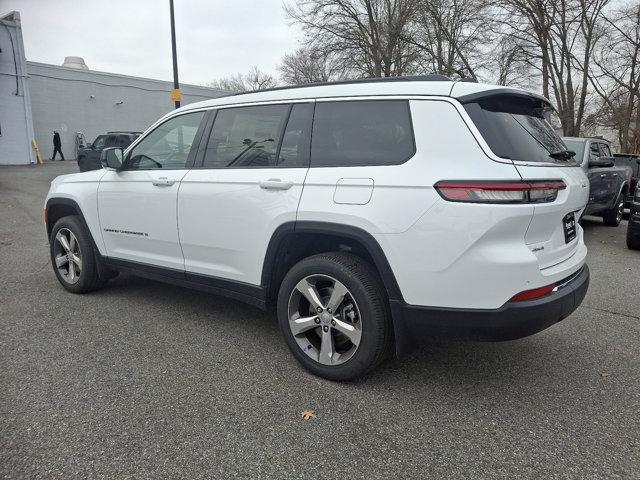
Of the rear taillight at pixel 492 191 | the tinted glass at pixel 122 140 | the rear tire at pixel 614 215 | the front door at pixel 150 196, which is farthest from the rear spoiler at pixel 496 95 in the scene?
the tinted glass at pixel 122 140

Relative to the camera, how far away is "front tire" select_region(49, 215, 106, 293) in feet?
15.6

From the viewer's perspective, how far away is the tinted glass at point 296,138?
3.29 metres

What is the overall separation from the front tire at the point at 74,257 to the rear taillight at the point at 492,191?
3.55 m

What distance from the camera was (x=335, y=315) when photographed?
311 cm

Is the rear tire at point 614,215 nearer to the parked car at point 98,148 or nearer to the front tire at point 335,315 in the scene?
the front tire at point 335,315

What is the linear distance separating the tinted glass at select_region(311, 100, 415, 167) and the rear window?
0.39 meters

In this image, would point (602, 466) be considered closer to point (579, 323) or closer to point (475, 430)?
point (475, 430)

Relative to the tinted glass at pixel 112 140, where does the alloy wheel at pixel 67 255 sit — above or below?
below

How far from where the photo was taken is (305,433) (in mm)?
2629

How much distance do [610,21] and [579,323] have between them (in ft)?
69.9

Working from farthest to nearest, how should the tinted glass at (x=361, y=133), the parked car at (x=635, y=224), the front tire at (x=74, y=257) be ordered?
the parked car at (x=635, y=224) < the front tire at (x=74, y=257) < the tinted glass at (x=361, y=133)

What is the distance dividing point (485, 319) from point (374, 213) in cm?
82

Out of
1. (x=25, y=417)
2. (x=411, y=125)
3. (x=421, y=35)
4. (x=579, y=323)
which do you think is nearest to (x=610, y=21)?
(x=421, y=35)

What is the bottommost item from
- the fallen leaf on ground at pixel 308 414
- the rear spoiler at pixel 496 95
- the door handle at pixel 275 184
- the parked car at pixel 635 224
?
the fallen leaf on ground at pixel 308 414
